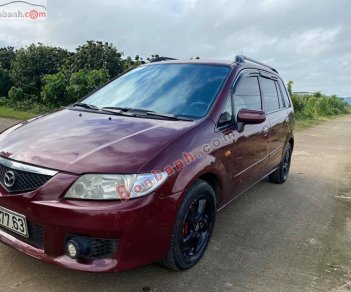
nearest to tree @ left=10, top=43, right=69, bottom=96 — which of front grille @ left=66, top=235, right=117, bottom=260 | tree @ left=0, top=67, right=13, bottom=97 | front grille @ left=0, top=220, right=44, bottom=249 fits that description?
tree @ left=0, top=67, right=13, bottom=97

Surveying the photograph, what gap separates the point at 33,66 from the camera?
47.5 ft

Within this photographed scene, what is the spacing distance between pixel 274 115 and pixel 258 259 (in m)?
2.14

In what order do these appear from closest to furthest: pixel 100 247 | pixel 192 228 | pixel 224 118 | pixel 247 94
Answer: pixel 100 247
pixel 192 228
pixel 224 118
pixel 247 94

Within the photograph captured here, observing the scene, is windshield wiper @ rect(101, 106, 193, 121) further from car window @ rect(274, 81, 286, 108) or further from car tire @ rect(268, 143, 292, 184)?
car tire @ rect(268, 143, 292, 184)

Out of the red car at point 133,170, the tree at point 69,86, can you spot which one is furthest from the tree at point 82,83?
the red car at point 133,170

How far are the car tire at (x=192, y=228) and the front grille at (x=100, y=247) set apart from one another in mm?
466

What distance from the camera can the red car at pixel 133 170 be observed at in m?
2.41

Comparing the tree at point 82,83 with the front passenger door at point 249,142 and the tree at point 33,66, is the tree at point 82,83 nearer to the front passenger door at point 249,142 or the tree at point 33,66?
the tree at point 33,66

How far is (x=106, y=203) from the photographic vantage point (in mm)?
2387

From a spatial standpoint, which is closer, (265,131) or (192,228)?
(192,228)

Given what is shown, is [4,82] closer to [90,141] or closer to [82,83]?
[82,83]

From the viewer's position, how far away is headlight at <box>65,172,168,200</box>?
2.41 metres

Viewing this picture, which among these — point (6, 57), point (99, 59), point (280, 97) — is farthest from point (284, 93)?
point (6, 57)

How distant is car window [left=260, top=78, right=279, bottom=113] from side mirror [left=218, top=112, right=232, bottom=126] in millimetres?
1287
